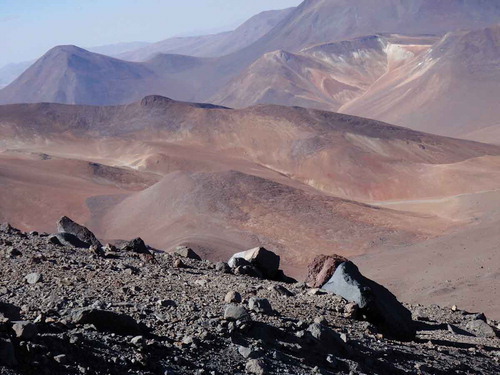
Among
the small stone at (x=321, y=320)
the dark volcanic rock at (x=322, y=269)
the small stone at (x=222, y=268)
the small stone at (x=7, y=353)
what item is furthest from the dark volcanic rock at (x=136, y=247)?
the small stone at (x=7, y=353)

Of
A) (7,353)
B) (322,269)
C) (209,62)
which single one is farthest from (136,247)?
(209,62)

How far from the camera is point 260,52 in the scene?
156 meters

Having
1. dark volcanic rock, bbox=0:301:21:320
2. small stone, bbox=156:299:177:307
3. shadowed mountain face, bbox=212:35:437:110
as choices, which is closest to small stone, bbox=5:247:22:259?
small stone, bbox=156:299:177:307

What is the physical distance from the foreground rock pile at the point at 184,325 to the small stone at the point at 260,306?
0.04 feet

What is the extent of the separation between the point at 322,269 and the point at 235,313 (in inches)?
169

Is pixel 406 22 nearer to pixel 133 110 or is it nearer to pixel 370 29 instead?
pixel 370 29

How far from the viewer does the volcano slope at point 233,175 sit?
31859 millimetres

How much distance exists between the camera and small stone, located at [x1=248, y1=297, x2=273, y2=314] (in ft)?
26.5

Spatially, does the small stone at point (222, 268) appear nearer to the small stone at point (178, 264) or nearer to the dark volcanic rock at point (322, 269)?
the small stone at point (178, 264)

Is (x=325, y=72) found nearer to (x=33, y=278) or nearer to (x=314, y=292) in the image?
(x=314, y=292)

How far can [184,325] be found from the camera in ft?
23.1

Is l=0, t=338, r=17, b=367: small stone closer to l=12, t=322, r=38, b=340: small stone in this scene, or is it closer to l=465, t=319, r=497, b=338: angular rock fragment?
l=12, t=322, r=38, b=340: small stone

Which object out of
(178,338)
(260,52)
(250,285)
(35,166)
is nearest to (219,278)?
(250,285)

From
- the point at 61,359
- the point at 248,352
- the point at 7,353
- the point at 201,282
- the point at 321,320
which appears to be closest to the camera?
the point at 7,353
